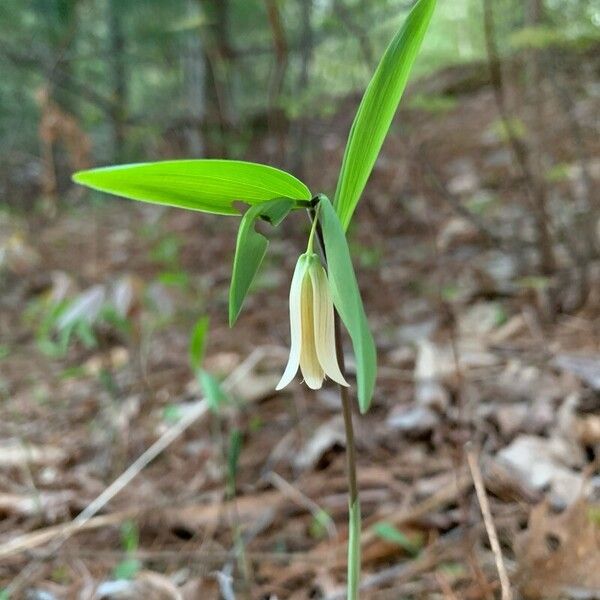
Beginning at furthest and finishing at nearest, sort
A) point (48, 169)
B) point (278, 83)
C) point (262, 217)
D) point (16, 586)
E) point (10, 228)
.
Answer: point (10, 228), point (48, 169), point (278, 83), point (16, 586), point (262, 217)

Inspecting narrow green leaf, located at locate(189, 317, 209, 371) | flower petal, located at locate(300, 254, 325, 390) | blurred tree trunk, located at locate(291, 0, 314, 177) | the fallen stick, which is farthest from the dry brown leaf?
blurred tree trunk, located at locate(291, 0, 314, 177)

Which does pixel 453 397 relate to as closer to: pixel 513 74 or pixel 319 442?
pixel 319 442

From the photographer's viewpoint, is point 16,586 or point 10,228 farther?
point 10,228

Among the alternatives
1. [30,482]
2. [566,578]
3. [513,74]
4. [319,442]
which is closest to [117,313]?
[30,482]

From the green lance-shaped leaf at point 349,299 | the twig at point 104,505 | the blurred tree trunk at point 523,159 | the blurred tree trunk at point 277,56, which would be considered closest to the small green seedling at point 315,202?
the green lance-shaped leaf at point 349,299

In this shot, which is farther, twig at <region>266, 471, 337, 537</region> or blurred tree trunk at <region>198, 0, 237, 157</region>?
blurred tree trunk at <region>198, 0, 237, 157</region>

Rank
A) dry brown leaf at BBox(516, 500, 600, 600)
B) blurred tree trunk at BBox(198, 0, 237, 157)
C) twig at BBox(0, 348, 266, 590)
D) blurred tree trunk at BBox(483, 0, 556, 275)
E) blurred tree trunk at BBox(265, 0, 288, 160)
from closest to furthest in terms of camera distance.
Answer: dry brown leaf at BBox(516, 500, 600, 600) → twig at BBox(0, 348, 266, 590) → blurred tree trunk at BBox(483, 0, 556, 275) → blurred tree trunk at BBox(265, 0, 288, 160) → blurred tree trunk at BBox(198, 0, 237, 157)

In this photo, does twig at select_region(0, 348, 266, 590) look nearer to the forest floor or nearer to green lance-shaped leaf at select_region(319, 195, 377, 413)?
the forest floor
